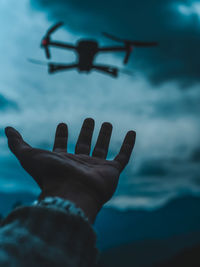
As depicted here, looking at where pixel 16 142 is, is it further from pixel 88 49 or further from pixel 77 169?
pixel 88 49

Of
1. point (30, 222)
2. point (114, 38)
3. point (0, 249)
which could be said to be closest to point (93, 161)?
point (30, 222)

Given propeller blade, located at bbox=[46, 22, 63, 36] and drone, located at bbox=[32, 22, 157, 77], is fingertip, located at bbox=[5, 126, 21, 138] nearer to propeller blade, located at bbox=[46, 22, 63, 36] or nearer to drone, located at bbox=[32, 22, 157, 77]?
drone, located at bbox=[32, 22, 157, 77]

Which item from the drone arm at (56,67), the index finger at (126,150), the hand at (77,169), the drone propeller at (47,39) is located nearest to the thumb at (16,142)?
the hand at (77,169)

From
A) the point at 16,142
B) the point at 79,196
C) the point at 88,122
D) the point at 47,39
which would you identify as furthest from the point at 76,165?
the point at 47,39

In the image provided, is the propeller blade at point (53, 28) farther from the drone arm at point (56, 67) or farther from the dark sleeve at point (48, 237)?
the dark sleeve at point (48, 237)

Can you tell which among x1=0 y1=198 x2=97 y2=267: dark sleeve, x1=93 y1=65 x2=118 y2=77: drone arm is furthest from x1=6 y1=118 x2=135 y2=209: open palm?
x1=93 y1=65 x2=118 y2=77: drone arm

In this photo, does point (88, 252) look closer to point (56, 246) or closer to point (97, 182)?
point (56, 246)
